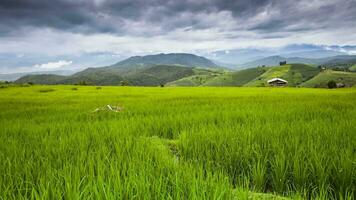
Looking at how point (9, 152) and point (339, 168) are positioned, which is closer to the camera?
point (339, 168)

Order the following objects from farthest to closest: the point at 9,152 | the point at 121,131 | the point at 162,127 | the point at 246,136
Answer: the point at 162,127, the point at 121,131, the point at 246,136, the point at 9,152

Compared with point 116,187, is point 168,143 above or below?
below

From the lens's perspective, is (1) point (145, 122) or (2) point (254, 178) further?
(1) point (145, 122)

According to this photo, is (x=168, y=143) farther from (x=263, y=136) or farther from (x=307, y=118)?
(x=307, y=118)

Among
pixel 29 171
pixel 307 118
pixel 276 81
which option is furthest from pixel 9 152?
pixel 276 81

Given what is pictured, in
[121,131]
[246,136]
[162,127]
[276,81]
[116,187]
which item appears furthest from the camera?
[276,81]

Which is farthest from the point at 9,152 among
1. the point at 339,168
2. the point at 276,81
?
the point at 276,81

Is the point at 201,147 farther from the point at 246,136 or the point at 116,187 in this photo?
the point at 116,187

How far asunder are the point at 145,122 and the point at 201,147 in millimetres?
3466

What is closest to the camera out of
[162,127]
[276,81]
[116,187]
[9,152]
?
[116,187]

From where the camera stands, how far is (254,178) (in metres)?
3.79

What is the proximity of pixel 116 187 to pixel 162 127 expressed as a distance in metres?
5.24

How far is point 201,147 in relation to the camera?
530 centimetres

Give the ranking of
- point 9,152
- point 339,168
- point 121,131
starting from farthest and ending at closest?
point 121,131, point 9,152, point 339,168
